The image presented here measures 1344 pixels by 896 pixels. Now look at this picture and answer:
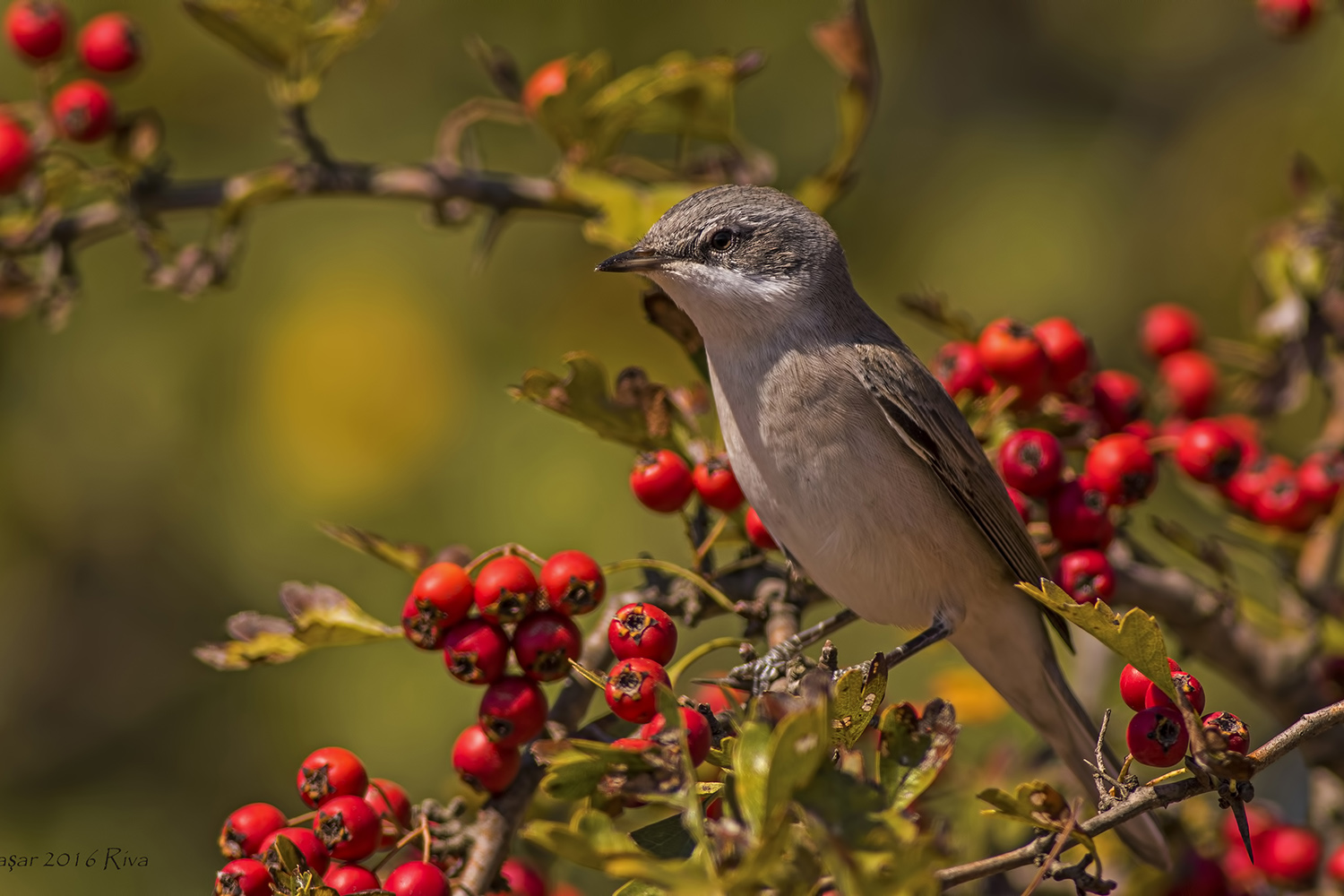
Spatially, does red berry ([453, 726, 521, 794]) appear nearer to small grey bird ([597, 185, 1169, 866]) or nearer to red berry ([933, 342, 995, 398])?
small grey bird ([597, 185, 1169, 866])

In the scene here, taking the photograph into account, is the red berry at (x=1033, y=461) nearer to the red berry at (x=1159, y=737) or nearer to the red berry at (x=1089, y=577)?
the red berry at (x=1089, y=577)

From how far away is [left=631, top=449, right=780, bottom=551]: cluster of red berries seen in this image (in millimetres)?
2865

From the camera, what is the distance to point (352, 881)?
2158mm

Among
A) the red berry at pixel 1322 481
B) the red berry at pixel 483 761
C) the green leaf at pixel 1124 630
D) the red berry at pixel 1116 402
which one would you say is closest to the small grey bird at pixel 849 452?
the red berry at pixel 1116 402

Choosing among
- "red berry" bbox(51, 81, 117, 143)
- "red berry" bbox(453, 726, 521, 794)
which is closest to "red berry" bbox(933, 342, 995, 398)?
"red berry" bbox(453, 726, 521, 794)

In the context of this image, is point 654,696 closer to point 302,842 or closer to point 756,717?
point 756,717

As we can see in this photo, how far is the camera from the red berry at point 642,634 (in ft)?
7.64

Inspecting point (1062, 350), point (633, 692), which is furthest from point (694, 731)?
point (1062, 350)

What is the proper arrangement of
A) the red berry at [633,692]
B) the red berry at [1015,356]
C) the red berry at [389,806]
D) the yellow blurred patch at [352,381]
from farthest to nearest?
the yellow blurred patch at [352,381], the red berry at [1015,356], the red berry at [389,806], the red berry at [633,692]

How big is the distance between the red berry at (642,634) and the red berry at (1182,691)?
84 cm

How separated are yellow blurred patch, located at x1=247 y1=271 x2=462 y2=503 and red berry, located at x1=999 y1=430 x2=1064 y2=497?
2516mm

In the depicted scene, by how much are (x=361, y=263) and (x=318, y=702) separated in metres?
1.73

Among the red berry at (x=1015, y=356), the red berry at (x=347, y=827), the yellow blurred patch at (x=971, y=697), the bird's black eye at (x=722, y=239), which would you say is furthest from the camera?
the yellow blurred patch at (x=971, y=697)

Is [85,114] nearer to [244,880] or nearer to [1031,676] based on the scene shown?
[244,880]
